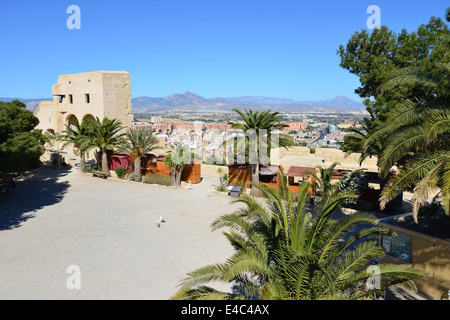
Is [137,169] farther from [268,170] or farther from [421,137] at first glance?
[421,137]

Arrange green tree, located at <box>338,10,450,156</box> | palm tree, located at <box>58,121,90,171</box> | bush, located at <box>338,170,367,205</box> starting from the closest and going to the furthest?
green tree, located at <box>338,10,450,156</box>
bush, located at <box>338,170,367,205</box>
palm tree, located at <box>58,121,90,171</box>

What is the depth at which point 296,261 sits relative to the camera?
4.95 metres

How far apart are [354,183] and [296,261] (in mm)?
12026

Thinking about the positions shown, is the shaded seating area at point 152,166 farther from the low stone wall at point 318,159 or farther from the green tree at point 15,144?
the low stone wall at point 318,159

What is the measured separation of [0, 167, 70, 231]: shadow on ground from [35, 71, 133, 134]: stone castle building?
25.6 feet

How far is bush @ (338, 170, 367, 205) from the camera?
51.3 feet

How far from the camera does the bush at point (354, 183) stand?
51.3ft

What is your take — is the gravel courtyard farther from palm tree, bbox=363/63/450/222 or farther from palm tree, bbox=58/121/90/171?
palm tree, bbox=363/63/450/222

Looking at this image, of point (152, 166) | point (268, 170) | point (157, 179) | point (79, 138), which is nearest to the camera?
point (268, 170)

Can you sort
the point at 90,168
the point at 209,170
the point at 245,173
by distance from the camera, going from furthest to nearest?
the point at 209,170, the point at 90,168, the point at 245,173

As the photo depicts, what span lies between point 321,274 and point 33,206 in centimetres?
1586

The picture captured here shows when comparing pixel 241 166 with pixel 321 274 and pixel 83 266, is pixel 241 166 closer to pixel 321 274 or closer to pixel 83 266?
pixel 83 266

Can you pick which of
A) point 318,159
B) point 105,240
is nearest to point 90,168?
point 105,240

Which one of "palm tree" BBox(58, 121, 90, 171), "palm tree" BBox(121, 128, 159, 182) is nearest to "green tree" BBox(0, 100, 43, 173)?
"palm tree" BBox(58, 121, 90, 171)
